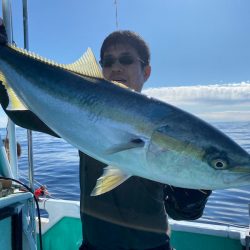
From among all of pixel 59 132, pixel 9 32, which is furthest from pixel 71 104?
pixel 9 32

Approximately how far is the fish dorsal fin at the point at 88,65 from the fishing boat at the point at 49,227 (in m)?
1.38

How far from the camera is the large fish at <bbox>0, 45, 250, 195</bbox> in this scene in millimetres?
1717

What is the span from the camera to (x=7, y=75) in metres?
2.42

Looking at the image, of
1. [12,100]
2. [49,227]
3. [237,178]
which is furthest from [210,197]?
[237,178]

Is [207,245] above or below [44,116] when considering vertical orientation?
below

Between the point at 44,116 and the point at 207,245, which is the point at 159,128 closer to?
the point at 44,116

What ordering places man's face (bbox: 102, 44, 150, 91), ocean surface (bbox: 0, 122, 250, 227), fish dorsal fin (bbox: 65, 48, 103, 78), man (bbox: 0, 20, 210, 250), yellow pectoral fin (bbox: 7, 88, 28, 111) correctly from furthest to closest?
ocean surface (bbox: 0, 122, 250, 227) → man's face (bbox: 102, 44, 150, 91) → man (bbox: 0, 20, 210, 250) → yellow pectoral fin (bbox: 7, 88, 28, 111) → fish dorsal fin (bbox: 65, 48, 103, 78)

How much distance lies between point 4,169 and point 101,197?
1052 millimetres

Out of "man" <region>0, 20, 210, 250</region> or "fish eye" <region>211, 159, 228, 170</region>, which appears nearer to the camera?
"fish eye" <region>211, 159, 228, 170</region>

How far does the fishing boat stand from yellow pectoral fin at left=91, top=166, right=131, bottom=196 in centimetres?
132

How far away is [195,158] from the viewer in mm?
1731

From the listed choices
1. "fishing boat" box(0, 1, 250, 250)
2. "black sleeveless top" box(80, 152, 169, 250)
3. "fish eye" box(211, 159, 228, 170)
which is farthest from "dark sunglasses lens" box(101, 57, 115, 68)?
"fish eye" box(211, 159, 228, 170)

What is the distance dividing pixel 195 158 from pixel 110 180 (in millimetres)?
464

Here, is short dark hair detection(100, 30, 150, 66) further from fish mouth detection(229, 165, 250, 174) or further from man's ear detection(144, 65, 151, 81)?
fish mouth detection(229, 165, 250, 174)
